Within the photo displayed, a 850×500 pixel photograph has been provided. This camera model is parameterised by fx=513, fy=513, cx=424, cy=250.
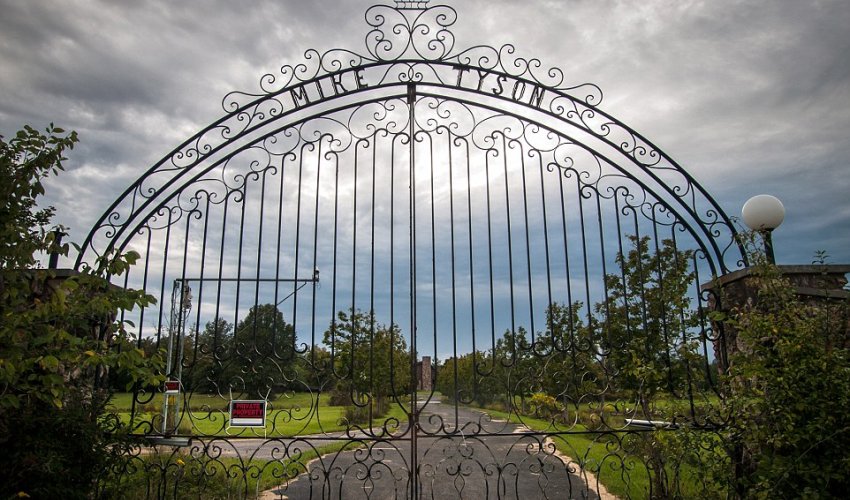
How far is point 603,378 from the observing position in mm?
4422

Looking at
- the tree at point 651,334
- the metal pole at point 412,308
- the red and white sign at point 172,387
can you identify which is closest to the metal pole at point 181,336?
the red and white sign at point 172,387

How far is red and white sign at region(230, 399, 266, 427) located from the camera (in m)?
3.92

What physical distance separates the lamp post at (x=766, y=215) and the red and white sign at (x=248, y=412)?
4.07 meters

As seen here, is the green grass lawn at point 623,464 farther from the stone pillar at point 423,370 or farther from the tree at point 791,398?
the stone pillar at point 423,370

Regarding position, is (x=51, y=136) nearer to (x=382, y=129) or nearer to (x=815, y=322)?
(x=382, y=129)

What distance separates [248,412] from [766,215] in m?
4.32

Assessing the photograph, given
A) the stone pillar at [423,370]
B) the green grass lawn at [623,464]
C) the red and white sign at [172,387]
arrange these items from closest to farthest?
the green grass lawn at [623,464], the red and white sign at [172,387], the stone pillar at [423,370]

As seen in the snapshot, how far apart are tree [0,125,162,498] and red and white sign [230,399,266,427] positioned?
2.59 ft

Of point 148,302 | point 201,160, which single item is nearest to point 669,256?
point 201,160

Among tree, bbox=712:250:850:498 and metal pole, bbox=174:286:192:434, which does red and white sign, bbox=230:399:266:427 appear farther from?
tree, bbox=712:250:850:498

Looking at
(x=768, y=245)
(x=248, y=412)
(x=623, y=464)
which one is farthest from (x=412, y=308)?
(x=768, y=245)

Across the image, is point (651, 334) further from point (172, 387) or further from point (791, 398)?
point (172, 387)

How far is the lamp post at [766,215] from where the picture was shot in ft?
13.1

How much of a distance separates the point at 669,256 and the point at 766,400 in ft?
14.4
